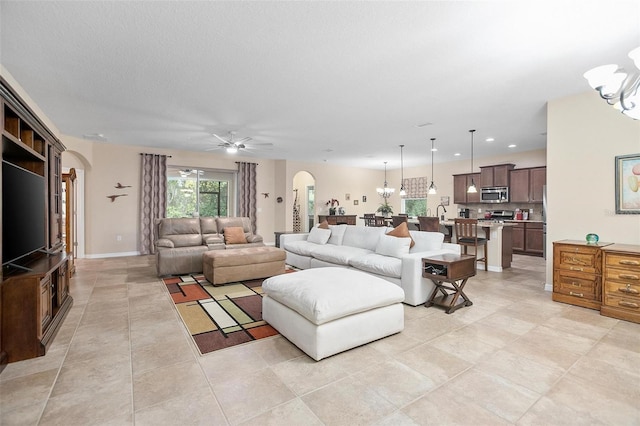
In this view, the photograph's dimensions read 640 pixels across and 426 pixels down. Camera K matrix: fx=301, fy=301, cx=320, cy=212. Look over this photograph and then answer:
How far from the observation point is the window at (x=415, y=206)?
33.5 feet

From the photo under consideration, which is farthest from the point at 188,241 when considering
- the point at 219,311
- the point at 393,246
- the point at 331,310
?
the point at 331,310

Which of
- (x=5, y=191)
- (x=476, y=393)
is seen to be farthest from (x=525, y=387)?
(x=5, y=191)

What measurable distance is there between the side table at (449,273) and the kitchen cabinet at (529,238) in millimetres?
4929

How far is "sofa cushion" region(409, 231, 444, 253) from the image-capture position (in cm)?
415

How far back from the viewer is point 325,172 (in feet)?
33.0

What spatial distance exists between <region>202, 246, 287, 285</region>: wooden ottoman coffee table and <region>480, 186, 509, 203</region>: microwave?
6.23 meters

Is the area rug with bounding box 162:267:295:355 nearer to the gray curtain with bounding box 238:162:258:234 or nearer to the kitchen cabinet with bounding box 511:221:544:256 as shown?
the gray curtain with bounding box 238:162:258:234

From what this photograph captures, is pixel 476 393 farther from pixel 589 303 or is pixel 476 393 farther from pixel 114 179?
pixel 114 179

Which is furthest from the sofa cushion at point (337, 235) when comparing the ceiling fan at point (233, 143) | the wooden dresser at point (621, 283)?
the wooden dresser at point (621, 283)

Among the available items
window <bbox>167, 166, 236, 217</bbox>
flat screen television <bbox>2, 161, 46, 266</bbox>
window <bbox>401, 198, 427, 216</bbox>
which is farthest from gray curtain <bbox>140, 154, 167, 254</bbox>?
window <bbox>401, 198, 427, 216</bbox>

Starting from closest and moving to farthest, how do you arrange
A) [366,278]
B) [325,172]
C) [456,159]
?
[366,278] < [456,159] < [325,172]

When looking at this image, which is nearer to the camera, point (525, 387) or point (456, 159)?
point (525, 387)

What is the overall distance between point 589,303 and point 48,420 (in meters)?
5.00

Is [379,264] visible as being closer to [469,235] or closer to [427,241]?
[427,241]
